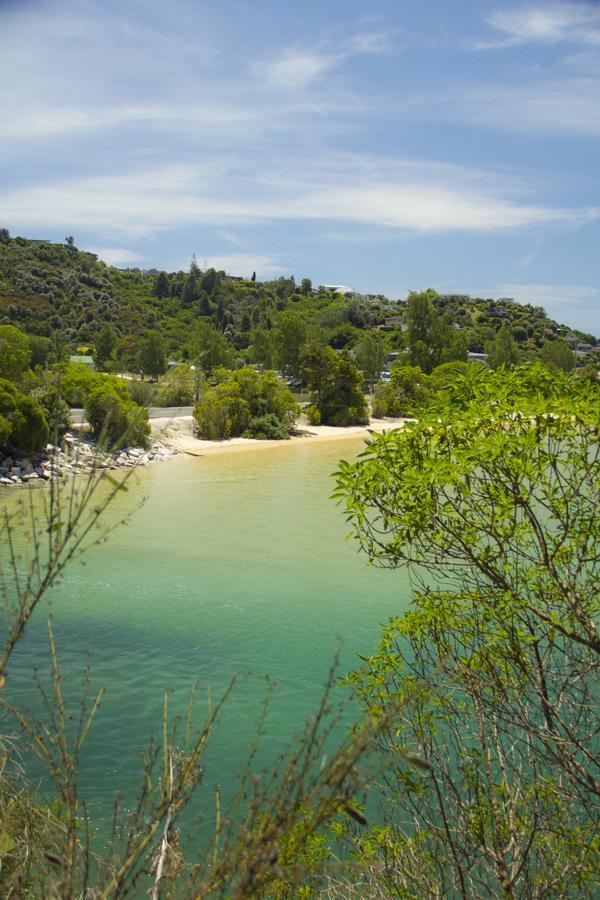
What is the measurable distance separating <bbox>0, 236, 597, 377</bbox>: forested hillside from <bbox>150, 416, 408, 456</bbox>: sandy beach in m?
9.53

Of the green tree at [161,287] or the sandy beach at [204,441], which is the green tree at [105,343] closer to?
the sandy beach at [204,441]

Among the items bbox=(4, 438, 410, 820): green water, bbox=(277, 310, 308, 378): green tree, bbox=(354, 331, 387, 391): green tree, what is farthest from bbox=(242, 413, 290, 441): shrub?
bbox=(354, 331, 387, 391): green tree

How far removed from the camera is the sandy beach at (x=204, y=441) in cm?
3598

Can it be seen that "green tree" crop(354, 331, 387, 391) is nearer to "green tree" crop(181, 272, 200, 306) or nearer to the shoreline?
the shoreline

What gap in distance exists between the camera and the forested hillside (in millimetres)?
66438

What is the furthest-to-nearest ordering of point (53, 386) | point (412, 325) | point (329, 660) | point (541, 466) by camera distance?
point (412, 325) → point (329, 660) → point (541, 466) → point (53, 386)

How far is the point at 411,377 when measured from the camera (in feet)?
197

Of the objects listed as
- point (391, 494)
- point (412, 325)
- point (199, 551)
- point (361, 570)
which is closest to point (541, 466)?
point (391, 494)

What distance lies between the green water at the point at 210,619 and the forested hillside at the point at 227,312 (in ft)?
96.7

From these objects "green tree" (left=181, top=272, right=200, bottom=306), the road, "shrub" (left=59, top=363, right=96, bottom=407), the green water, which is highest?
"green tree" (left=181, top=272, right=200, bottom=306)

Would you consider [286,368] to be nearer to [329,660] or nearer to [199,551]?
[199,551]

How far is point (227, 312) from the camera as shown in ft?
334

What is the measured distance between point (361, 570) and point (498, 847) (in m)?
11.3

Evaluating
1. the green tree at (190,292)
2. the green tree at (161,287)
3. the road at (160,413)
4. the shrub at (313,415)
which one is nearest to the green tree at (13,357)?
the road at (160,413)
